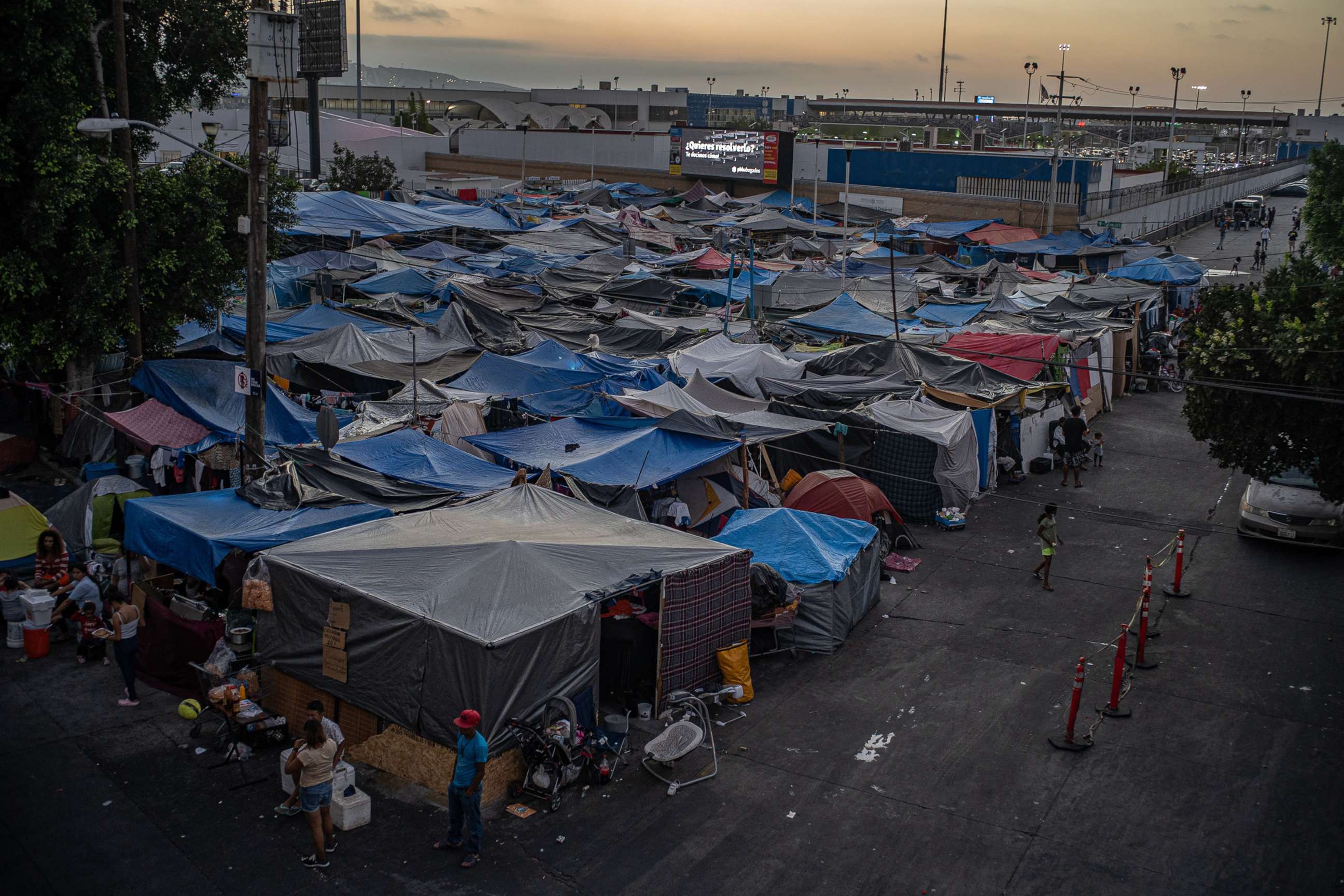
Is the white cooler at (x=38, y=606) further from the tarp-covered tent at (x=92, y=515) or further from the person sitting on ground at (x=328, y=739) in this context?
the person sitting on ground at (x=328, y=739)

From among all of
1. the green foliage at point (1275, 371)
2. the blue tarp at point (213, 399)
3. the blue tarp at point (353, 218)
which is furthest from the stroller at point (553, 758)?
the blue tarp at point (353, 218)

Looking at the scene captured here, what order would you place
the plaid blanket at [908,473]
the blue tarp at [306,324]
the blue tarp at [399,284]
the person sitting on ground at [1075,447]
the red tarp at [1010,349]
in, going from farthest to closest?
the blue tarp at [399,284]
the red tarp at [1010,349]
the blue tarp at [306,324]
the person sitting on ground at [1075,447]
the plaid blanket at [908,473]

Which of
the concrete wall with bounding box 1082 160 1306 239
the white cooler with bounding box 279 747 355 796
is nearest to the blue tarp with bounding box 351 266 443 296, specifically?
the white cooler with bounding box 279 747 355 796

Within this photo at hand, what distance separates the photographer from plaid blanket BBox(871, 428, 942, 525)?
63.2ft

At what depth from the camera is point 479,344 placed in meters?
25.9

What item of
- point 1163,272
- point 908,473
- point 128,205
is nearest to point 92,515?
point 128,205

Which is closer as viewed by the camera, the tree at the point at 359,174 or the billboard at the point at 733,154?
the tree at the point at 359,174

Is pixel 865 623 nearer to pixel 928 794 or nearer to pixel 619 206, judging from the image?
pixel 928 794

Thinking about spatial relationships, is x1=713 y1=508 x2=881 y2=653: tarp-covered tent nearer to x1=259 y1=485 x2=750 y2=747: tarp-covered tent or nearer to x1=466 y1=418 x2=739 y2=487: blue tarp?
x1=259 y1=485 x2=750 y2=747: tarp-covered tent

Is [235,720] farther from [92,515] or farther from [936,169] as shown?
[936,169]

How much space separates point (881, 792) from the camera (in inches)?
416

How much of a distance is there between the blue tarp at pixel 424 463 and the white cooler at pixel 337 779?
5.61 metres

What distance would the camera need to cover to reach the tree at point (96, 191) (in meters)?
15.2

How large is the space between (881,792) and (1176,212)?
68288mm
